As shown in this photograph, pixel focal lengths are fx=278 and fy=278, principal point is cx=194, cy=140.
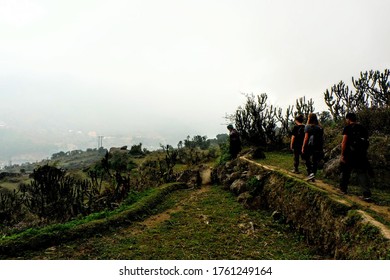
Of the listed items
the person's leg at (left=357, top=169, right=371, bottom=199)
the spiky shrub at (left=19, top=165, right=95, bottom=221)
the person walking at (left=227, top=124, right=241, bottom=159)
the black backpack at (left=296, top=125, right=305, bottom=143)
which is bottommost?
the spiky shrub at (left=19, top=165, right=95, bottom=221)

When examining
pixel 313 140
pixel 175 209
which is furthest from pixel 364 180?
pixel 175 209

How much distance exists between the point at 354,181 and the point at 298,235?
9.36ft

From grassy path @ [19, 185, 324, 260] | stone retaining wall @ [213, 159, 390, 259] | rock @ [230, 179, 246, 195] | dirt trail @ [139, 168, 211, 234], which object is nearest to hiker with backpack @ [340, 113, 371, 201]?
stone retaining wall @ [213, 159, 390, 259]

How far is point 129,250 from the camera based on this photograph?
5418mm

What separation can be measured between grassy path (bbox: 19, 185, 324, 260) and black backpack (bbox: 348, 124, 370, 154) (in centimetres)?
231

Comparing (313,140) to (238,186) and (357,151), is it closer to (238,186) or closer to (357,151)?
(357,151)

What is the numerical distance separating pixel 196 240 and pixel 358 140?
4.13 metres

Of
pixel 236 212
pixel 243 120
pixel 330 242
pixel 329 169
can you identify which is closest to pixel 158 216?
pixel 236 212

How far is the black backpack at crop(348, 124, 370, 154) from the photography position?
6.05 meters

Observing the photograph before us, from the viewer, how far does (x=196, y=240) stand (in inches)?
232

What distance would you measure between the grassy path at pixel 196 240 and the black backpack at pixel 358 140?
7.59 ft

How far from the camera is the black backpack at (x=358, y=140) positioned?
6.05 meters

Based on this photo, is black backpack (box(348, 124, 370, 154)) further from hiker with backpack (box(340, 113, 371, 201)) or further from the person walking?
the person walking

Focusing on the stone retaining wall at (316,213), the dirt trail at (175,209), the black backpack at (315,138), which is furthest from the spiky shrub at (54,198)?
the black backpack at (315,138)
